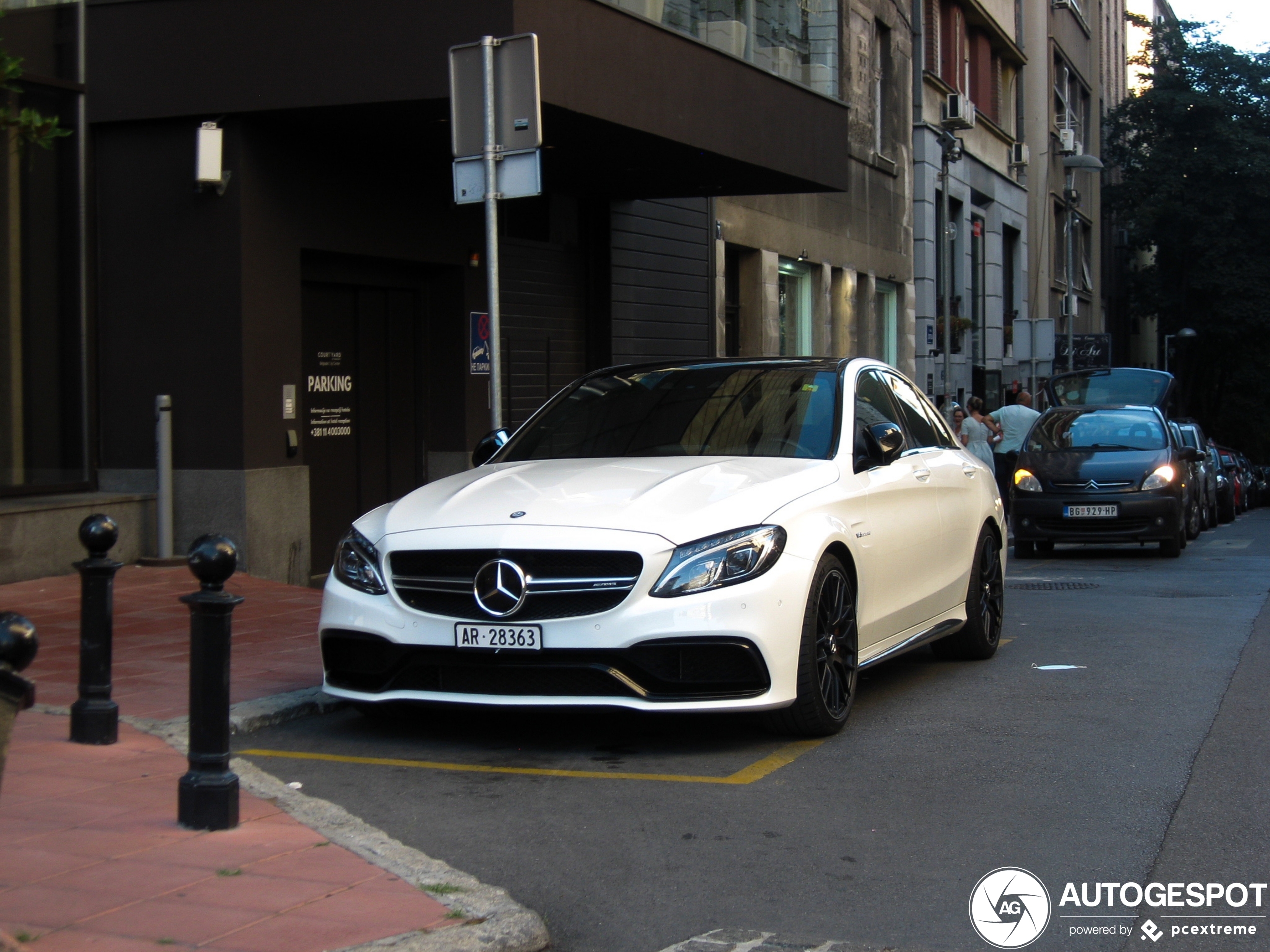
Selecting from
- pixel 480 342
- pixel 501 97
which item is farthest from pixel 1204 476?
pixel 501 97

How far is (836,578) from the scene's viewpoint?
650 centimetres

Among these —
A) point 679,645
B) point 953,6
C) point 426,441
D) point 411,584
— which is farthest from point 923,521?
point 953,6

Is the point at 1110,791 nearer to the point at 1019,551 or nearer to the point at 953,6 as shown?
the point at 1019,551

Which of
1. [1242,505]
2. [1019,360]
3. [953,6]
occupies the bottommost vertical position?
[1242,505]

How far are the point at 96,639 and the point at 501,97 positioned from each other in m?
4.00

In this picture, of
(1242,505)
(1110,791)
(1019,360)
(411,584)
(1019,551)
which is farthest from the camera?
(1242,505)

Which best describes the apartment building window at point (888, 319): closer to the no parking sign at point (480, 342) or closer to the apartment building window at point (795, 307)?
the apartment building window at point (795, 307)

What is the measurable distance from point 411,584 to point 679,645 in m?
1.10

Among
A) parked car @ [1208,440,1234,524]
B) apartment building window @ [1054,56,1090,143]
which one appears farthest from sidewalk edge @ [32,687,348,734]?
apartment building window @ [1054,56,1090,143]

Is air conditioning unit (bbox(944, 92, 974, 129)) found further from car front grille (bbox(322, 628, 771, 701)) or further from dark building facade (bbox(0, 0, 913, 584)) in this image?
car front grille (bbox(322, 628, 771, 701))

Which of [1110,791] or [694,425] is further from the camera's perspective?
[694,425]

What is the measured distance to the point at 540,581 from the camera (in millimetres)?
5961

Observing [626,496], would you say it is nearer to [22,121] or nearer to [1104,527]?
[22,121]

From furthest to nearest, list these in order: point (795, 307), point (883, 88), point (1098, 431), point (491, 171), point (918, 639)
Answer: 1. point (883, 88)
2. point (795, 307)
3. point (1098, 431)
4. point (491, 171)
5. point (918, 639)
